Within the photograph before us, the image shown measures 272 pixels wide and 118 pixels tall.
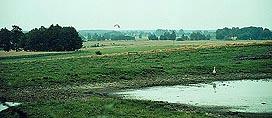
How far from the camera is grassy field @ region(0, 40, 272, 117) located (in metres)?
25.6

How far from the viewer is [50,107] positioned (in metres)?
26.7

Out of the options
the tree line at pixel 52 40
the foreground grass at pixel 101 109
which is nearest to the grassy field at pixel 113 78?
the foreground grass at pixel 101 109

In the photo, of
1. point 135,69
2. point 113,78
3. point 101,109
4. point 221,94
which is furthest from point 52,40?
point 101,109

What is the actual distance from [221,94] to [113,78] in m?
15.9

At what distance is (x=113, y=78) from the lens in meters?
45.7

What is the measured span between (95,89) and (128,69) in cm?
1189

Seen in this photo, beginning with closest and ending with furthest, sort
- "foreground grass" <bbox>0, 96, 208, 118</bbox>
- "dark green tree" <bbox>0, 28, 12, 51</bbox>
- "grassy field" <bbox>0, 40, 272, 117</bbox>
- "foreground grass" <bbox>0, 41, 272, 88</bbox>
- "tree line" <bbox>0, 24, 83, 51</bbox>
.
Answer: "foreground grass" <bbox>0, 96, 208, 118</bbox>
"grassy field" <bbox>0, 40, 272, 117</bbox>
"foreground grass" <bbox>0, 41, 272, 88</bbox>
"tree line" <bbox>0, 24, 83, 51</bbox>
"dark green tree" <bbox>0, 28, 12, 51</bbox>

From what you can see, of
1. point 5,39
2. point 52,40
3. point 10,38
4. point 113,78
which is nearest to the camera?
point 113,78

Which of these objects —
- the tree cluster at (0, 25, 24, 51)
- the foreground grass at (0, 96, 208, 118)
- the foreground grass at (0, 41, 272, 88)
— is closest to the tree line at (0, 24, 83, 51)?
the tree cluster at (0, 25, 24, 51)

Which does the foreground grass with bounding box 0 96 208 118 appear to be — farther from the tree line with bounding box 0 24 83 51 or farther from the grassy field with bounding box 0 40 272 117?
the tree line with bounding box 0 24 83 51

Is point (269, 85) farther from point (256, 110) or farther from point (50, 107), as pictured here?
point (50, 107)

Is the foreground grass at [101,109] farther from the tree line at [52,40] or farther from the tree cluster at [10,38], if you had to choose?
the tree cluster at [10,38]

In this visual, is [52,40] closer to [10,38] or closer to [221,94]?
[10,38]

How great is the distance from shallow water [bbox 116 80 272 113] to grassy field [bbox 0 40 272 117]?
2.70 metres
